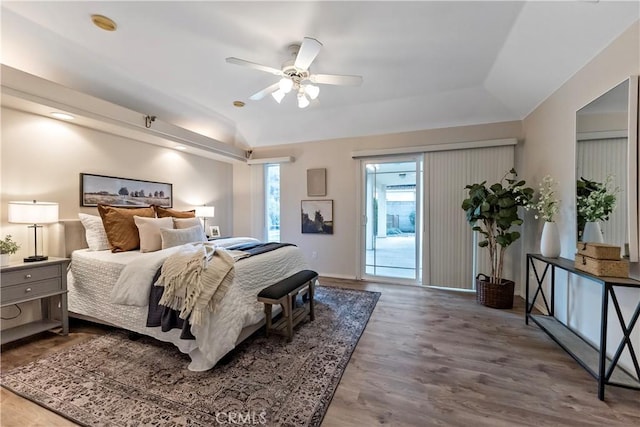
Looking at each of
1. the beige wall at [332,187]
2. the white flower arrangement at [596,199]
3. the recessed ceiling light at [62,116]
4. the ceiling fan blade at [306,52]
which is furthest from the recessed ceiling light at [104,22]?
the white flower arrangement at [596,199]

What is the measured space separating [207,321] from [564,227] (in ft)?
11.4

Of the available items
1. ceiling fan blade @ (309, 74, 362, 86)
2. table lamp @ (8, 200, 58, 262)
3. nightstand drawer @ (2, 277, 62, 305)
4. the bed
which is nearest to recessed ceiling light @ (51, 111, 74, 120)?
table lamp @ (8, 200, 58, 262)

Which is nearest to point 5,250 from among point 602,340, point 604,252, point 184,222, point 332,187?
point 184,222

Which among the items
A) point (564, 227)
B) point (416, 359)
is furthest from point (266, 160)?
point (564, 227)

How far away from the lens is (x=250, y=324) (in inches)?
89.4

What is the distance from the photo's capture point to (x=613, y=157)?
1995mm

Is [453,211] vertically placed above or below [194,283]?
above

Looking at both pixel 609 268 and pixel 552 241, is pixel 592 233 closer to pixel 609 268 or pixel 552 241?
pixel 552 241

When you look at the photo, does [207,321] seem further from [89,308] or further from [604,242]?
[604,242]

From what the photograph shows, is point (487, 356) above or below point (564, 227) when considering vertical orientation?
below

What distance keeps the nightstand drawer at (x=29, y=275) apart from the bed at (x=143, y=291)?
0.22 meters

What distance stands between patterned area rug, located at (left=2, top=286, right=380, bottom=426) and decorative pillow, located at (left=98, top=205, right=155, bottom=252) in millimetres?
927

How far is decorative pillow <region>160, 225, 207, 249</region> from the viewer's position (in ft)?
9.58

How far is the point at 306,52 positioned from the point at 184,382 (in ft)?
8.61
